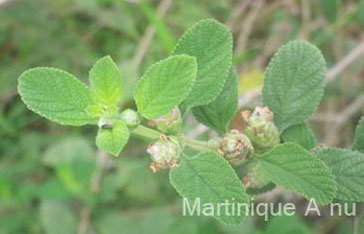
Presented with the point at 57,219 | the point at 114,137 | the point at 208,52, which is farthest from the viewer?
the point at 57,219

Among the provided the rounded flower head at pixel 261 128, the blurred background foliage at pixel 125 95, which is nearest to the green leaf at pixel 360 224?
the rounded flower head at pixel 261 128

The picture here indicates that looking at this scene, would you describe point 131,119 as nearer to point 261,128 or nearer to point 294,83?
point 261,128

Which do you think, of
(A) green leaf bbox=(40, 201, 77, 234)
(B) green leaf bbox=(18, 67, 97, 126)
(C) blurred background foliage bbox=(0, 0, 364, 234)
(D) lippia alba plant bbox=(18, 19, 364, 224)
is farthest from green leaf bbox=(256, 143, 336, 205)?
(A) green leaf bbox=(40, 201, 77, 234)

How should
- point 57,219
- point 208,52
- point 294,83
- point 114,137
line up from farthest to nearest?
point 57,219
point 294,83
point 208,52
point 114,137

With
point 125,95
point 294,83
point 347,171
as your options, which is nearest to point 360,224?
point 347,171

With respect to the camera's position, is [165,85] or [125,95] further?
[125,95]

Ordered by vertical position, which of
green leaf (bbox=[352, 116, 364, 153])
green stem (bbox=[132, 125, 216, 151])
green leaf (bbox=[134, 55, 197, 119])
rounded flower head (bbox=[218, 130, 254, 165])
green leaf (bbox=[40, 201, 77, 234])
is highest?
green leaf (bbox=[352, 116, 364, 153])

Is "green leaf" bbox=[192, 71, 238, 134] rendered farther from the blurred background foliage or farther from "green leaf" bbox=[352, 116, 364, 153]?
the blurred background foliage

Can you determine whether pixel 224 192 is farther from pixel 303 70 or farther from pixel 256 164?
pixel 303 70
